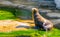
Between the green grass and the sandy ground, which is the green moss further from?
the green grass

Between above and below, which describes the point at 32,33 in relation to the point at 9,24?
below

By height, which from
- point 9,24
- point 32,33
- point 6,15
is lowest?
point 32,33

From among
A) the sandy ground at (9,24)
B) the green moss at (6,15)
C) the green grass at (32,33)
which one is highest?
the green moss at (6,15)

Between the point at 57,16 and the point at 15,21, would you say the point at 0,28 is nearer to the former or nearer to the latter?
the point at 15,21

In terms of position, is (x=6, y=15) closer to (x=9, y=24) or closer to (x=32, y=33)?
(x=9, y=24)

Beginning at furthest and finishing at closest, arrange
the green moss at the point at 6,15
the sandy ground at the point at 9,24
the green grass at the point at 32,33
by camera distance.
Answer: the green moss at the point at 6,15 < the sandy ground at the point at 9,24 < the green grass at the point at 32,33

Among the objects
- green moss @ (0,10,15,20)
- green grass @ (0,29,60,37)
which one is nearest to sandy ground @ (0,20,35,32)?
green grass @ (0,29,60,37)

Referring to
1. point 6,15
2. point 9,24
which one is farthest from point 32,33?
point 6,15

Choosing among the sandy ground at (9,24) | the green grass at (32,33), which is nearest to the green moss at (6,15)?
the sandy ground at (9,24)

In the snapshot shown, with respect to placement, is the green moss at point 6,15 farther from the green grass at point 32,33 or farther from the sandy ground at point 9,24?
the green grass at point 32,33

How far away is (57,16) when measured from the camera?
1365cm

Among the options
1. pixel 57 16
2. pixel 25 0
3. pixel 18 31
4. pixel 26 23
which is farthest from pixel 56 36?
pixel 25 0

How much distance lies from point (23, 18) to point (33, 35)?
379cm

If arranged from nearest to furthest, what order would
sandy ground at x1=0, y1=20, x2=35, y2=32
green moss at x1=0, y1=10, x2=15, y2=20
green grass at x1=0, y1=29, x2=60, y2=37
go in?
green grass at x1=0, y1=29, x2=60, y2=37
sandy ground at x1=0, y1=20, x2=35, y2=32
green moss at x1=0, y1=10, x2=15, y2=20
